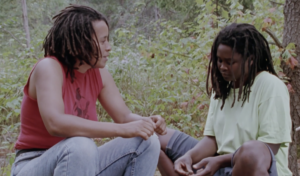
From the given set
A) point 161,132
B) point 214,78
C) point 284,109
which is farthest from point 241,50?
point 161,132

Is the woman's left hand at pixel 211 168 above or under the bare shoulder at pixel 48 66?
under

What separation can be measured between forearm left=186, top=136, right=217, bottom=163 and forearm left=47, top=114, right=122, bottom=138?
525mm

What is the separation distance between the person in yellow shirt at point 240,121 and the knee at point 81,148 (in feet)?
1.76

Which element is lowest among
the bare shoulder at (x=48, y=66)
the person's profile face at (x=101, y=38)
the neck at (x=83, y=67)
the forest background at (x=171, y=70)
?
the forest background at (x=171, y=70)

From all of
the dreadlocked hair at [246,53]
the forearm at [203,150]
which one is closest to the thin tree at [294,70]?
the dreadlocked hair at [246,53]

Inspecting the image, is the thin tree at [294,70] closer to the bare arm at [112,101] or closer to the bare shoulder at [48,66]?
the bare arm at [112,101]

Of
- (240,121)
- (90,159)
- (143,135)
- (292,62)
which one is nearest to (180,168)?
(143,135)

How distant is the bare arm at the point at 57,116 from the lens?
1636 mm

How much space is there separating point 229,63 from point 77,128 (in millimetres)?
910

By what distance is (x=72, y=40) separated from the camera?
1.82 m

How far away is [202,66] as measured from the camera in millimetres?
3307

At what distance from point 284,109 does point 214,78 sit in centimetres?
51

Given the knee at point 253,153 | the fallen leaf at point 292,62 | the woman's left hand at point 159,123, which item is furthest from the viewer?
the fallen leaf at point 292,62

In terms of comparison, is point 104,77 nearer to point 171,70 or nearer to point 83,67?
point 83,67
